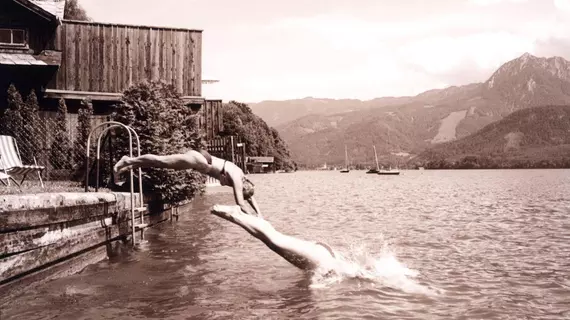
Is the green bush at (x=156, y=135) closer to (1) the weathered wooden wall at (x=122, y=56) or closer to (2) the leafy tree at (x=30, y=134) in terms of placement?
(2) the leafy tree at (x=30, y=134)

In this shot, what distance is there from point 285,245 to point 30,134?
15.2 metres

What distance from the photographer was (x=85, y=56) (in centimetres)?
2506

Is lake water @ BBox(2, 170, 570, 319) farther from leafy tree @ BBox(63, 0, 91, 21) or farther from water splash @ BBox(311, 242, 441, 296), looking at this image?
leafy tree @ BBox(63, 0, 91, 21)

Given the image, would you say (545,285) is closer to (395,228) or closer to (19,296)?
(19,296)

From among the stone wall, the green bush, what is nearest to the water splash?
the stone wall

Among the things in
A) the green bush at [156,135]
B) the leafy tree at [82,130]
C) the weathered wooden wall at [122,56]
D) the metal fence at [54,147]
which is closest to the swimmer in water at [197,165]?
the green bush at [156,135]

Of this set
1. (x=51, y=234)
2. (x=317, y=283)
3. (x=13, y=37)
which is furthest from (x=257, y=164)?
(x=51, y=234)

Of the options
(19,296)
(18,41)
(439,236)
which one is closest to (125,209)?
(19,296)

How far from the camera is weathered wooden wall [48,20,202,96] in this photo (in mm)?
A: 24812

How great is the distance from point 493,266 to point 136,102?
11284 millimetres

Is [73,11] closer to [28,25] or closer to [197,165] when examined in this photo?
[28,25]

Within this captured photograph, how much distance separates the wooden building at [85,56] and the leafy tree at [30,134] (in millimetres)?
2701

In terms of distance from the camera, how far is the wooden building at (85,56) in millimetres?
23094

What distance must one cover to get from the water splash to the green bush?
22.0 ft
